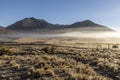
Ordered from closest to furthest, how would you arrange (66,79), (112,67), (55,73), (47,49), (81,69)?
(66,79), (55,73), (81,69), (112,67), (47,49)

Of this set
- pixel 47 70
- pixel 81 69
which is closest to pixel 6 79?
pixel 47 70

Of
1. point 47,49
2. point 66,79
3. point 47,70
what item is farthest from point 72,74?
point 47,49

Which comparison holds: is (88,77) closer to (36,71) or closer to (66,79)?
(66,79)

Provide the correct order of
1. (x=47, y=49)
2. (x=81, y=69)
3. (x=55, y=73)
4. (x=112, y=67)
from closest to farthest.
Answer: (x=55, y=73)
(x=81, y=69)
(x=112, y=67)
(x=47, y=49)

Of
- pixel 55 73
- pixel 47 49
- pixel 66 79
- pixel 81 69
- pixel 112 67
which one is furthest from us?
pixel 47 49

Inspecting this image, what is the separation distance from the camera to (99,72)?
23922mm

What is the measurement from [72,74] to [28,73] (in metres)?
3.03

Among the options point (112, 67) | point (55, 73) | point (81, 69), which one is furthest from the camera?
point (112, 67)

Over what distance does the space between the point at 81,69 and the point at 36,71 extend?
3.92m

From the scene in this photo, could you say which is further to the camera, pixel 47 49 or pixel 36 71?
pixel 47 49

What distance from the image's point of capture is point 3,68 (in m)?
23.9

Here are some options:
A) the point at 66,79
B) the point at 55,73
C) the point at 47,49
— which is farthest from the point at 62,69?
the point at 47,49

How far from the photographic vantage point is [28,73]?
2080 cm

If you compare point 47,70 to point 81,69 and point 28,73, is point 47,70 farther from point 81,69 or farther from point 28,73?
point 81,69
